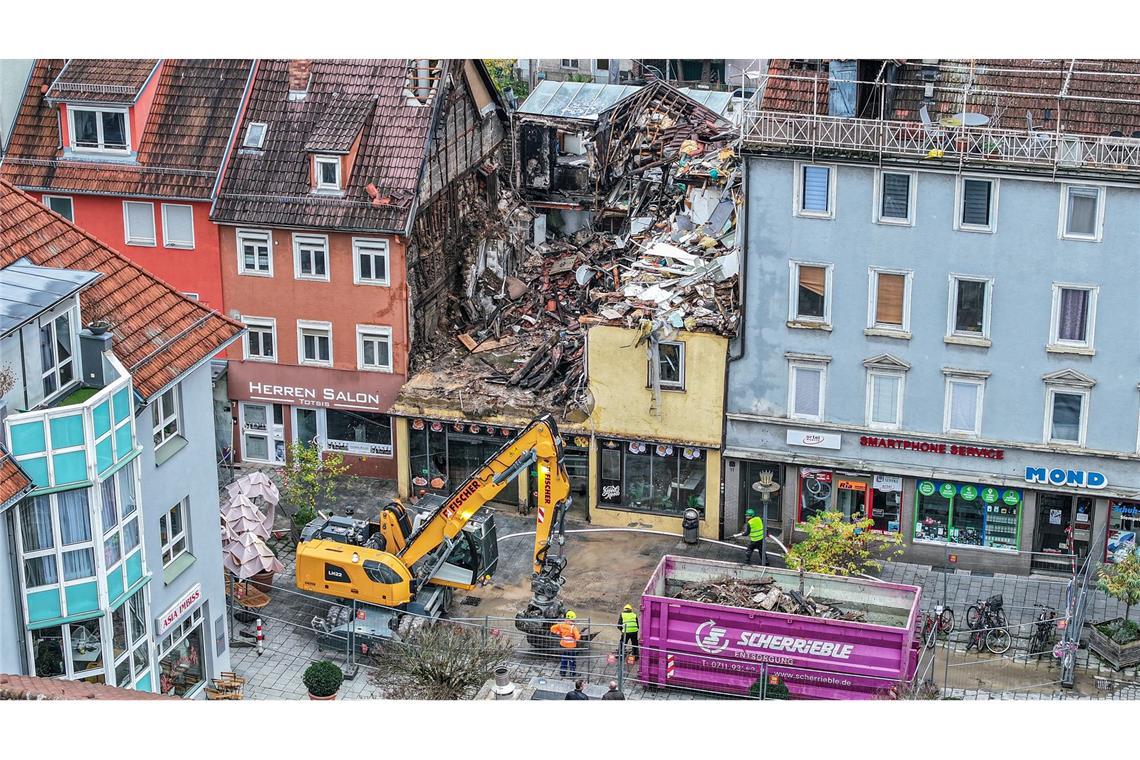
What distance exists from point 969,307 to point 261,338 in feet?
84.1

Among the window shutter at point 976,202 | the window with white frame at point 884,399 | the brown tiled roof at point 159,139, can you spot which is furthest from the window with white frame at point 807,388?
the brown tiled roof at point 159,139

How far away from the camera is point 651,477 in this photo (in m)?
67.3

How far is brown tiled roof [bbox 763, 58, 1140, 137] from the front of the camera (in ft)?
201

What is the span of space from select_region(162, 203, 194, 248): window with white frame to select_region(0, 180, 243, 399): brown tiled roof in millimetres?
17156

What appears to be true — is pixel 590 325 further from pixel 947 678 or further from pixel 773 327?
pixel 947 678

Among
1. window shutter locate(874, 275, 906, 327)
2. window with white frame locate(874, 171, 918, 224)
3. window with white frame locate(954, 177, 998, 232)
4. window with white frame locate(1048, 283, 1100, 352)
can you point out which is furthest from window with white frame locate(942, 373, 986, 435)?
window with white frame locate(874, 171, 918, 224)

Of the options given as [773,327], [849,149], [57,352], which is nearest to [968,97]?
[849,149]

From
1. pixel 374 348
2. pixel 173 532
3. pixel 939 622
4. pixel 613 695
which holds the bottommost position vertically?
pixel 613 695

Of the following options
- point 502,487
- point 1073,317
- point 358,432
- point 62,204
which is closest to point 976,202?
point 1073,317

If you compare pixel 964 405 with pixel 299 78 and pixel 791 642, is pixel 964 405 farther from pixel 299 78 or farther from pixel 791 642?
pixel 299 78

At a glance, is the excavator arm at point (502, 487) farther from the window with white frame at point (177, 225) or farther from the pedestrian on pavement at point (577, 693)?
the window with white frame at point (177, 225)

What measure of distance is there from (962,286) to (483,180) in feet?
73.4

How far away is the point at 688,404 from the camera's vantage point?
6600cm

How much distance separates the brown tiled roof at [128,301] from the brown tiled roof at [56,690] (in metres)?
7.88
